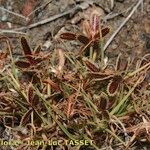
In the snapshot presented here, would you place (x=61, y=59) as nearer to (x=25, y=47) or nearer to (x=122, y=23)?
(x=25, y=47)

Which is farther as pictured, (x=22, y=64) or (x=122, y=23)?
(x=122, y=23)

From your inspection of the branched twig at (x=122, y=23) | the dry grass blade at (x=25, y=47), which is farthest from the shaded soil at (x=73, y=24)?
the dry grass blade at (x=25, y=47)

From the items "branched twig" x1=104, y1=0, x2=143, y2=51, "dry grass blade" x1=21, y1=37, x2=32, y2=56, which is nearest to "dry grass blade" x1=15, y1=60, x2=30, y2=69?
"dry grass blade" x1=21, y1=37, x2=32, y2=56

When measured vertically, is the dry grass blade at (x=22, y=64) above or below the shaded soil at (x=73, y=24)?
below

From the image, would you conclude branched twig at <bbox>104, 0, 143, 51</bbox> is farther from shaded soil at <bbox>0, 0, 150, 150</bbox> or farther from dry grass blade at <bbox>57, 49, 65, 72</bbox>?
dry grass blade at <bbox>57, 49, 65, 72</bbox>

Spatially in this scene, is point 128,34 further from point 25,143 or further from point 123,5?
point 25,143

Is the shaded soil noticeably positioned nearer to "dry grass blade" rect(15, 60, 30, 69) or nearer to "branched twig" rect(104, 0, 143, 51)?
"branched twig" rect(104, 0, 143, 51)

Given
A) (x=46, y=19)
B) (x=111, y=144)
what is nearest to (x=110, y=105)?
(x=111, y=144)

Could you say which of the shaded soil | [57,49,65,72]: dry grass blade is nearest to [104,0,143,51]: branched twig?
the shaded soil

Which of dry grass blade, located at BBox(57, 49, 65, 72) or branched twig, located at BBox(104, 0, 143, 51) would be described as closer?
dry grass blade, located at BBox(57, 49, 65, 72)

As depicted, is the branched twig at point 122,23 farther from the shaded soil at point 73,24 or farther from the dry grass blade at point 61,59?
A: the dry grass blade at point 61,59

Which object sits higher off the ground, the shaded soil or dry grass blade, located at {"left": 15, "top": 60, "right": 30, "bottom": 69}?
the shaded soil

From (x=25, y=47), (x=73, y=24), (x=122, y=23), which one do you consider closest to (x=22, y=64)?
(x=25, y=47)
